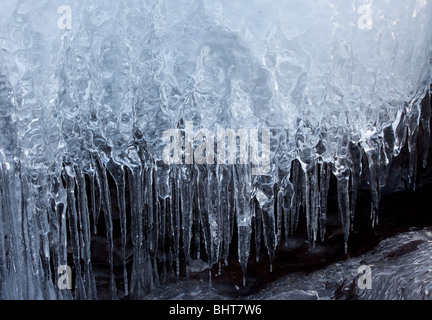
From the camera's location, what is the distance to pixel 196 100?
2.10 meters

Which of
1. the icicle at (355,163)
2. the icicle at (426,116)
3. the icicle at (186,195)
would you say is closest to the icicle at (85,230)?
the icicle at (186,195)

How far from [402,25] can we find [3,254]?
209 centimetres

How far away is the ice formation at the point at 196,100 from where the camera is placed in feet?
6.72

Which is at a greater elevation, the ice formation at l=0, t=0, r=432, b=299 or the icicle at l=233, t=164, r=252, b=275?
the ice formation at l=0, t=0, r=432, b=299

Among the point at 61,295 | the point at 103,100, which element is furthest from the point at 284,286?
the point at 103,100

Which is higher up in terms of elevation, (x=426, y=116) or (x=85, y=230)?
(x=426, y=116)

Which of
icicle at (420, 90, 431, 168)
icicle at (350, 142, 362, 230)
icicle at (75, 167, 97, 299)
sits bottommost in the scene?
icicle at (75, 167, 97, 299)

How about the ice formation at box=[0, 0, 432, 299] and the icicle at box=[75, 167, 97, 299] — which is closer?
the ice formation at box=[0, 0, 432, 299]

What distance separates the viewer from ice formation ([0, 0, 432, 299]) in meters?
2.05

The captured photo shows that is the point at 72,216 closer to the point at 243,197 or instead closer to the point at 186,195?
the point at 186,195

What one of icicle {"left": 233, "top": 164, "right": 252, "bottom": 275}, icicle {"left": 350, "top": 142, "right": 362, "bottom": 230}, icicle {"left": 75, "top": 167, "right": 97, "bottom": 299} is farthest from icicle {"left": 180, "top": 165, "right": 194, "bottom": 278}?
icicle {"left": 350, "top": 142, "right": 362, "bottom": 230}

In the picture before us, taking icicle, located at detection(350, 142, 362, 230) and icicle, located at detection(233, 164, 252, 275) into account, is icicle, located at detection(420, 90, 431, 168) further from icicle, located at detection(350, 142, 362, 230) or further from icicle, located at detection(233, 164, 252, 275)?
icicle, located at detection(233, 164, 252, 275)

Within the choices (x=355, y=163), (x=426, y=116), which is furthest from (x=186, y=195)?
(x=426, y=116)

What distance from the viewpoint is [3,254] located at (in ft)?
7.60
